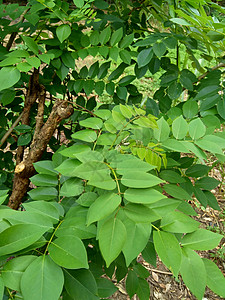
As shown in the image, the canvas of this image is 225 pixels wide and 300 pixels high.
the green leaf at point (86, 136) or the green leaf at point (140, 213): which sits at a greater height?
the green leaf at point (86, 136)

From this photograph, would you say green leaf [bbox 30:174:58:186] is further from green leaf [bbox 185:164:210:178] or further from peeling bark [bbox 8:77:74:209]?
green leaf [bbox 185:164:210:178]

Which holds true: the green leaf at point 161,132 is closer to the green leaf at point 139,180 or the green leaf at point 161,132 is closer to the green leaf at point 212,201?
the green leaf at point 139,180

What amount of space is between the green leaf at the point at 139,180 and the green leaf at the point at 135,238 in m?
0.06

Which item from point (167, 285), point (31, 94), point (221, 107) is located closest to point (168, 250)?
point (221, 107)

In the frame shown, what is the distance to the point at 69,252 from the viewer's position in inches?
17.9

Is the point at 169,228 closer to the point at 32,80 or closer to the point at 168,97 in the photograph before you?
the point at 168,97

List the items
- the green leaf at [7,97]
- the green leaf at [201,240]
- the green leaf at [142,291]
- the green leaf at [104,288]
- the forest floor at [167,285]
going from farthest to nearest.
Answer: the forest floor at [167,285], the green leaf at [7,97], the green leaf at [142,291], the green leaf at [104,288], the green leaf at [201,240]

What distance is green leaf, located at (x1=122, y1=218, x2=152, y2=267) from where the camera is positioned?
1.51 ft

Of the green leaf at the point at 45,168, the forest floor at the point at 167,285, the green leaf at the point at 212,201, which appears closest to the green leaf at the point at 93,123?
the green leaf at the point at 45,168

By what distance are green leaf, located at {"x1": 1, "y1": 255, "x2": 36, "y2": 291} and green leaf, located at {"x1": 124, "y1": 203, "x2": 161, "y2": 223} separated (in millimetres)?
181

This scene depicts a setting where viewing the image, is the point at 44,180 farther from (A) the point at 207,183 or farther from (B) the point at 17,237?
(A) the point at 207,183

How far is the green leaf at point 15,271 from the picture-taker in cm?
43

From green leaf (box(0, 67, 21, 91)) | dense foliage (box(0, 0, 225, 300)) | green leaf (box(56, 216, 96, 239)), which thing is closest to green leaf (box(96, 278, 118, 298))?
dense foliage (box(0, 0, 225, 300))

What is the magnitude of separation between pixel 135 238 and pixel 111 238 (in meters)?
0.05
